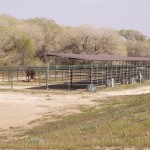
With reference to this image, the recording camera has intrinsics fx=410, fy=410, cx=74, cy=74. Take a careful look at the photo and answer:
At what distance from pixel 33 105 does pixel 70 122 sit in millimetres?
8414

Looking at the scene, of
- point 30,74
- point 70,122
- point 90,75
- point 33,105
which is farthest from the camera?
point 30,74

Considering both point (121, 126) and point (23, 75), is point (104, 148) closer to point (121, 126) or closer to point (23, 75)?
point (121, 126)

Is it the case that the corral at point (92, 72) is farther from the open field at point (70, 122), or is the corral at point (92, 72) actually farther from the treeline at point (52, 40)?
the treeline at point (52, 40)

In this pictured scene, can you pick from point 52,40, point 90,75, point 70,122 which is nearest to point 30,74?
point 90,75

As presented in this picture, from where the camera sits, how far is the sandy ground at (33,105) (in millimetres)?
20609

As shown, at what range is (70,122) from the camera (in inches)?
717

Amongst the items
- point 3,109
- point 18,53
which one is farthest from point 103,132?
point 18,53

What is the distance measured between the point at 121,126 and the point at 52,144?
290 centimetres

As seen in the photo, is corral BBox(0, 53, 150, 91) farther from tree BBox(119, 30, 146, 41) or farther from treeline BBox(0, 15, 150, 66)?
tree BBox(119, 30, 146, 41)

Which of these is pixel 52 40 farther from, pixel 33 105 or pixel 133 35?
pixel 133 35

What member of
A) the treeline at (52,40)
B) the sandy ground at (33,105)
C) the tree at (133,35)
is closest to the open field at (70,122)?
the sandy ground at (33,105)

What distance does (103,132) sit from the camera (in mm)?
11289

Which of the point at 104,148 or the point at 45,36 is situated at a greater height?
the point at 45,36

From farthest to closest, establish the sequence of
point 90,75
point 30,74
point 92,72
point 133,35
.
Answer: point 133,35 < point 30,74 < point 90,75 < point 92,72
